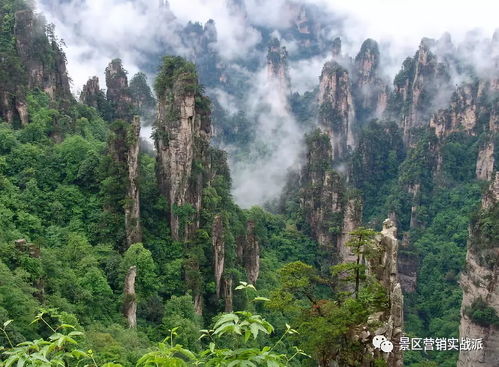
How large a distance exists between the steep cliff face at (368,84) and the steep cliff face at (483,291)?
2480 inches

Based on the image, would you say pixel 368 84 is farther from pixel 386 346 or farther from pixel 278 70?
pixel 386 346

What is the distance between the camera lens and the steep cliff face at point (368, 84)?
98125mm

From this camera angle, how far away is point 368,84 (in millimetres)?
99312

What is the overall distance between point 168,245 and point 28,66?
652 inches

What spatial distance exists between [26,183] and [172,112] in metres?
8.90

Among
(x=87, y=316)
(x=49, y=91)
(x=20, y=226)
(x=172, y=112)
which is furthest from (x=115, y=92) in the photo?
(x=87, y=316)

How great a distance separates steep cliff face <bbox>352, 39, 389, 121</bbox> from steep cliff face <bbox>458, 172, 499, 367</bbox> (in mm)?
62988

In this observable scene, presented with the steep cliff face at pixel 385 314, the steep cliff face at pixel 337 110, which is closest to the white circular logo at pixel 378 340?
the steep cliff face at pixel 385 314

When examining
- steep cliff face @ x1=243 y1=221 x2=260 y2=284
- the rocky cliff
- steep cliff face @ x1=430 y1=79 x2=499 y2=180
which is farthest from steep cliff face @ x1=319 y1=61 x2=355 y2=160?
steep cliff face @ x1=243 y1=221 x2=260 y2=284

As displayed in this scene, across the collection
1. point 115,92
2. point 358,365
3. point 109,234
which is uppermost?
point 115,92

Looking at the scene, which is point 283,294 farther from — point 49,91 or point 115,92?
point 115,92

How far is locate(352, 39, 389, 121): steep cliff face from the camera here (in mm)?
98125

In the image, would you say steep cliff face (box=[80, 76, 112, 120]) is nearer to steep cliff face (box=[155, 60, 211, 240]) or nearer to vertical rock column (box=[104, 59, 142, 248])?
steep cliff face (box=[155, 60, 211, 240])

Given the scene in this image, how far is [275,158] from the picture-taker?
87.2m
